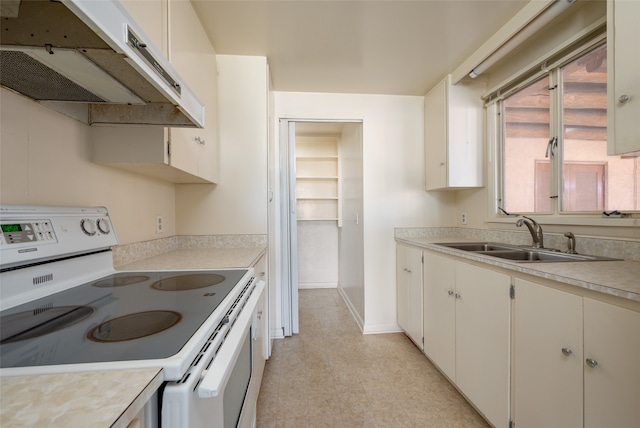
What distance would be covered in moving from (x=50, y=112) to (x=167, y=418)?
113 cm

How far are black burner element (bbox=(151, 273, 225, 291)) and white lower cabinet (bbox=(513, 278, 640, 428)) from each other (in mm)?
1316

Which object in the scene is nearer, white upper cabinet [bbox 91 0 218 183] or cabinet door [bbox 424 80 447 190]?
white upper cabinet [bbox 91 0 218 183]

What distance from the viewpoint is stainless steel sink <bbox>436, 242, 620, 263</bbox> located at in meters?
1.35

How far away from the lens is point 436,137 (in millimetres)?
2350

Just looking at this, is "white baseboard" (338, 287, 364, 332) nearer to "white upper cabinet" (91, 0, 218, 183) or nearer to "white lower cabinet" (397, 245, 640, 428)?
"white lower cabinet" (397, 245, 640, 428)

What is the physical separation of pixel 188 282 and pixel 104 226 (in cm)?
46

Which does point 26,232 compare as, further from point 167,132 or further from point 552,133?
point 552,133

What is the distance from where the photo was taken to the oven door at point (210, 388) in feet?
1.41

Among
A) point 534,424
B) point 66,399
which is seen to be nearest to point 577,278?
point 534,424

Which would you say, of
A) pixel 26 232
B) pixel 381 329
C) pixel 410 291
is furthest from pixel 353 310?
pixel 26 232

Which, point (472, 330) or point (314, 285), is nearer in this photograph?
point (472, 330)

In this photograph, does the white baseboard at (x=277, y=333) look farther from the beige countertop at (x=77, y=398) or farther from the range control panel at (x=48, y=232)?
the beige countertop at (x=77, y=398)

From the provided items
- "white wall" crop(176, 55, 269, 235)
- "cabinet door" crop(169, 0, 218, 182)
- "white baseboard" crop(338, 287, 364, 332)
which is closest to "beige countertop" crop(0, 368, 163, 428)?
"cabinet door" crop(169, 0, 218, 182)

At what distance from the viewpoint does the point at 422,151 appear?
2594mm
